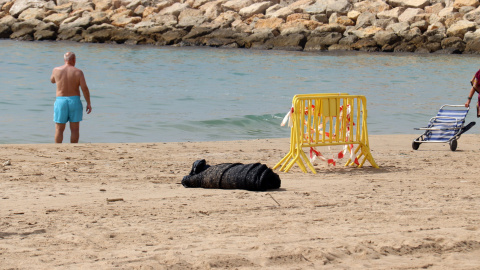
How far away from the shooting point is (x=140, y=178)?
24.1 feet

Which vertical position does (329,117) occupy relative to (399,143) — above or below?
above

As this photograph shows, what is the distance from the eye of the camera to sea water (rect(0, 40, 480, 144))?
13.9 meters

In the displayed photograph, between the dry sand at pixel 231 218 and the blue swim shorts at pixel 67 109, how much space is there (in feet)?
4.36

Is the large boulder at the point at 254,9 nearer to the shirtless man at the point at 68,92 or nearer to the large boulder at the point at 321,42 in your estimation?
the large boulder at the point at 321,42

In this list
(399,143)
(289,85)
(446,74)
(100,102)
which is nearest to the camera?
(399,143)

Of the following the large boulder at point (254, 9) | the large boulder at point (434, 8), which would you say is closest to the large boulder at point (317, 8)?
the large boulder at point (254, 9)

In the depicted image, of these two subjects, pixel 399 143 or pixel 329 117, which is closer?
pixel 329 117

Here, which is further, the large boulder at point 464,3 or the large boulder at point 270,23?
the large boulder at point 270,23

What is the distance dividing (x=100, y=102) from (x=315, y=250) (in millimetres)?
13832

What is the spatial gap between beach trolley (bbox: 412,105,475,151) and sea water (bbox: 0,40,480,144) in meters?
3.32

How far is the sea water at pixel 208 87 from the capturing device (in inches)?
548

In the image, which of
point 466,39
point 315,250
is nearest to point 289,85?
point 466,39

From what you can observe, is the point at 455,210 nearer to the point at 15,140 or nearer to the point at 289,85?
the point at 15,140

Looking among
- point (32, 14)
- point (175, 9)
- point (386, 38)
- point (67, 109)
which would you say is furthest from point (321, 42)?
point (67, 109)
